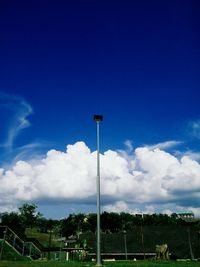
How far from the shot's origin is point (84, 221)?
180 metres

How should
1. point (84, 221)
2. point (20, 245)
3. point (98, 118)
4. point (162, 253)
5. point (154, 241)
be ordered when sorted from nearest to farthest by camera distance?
point (98, 118) → point (162, 253) → point (20, 245) → point (154, 241) → point (84, 221)

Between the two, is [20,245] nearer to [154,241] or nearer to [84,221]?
[154,241]

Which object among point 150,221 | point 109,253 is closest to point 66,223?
point 150,221

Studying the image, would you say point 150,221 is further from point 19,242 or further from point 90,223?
point 19,242

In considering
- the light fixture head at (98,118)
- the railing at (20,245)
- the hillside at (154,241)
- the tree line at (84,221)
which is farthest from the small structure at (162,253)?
the tree line at (84,221)

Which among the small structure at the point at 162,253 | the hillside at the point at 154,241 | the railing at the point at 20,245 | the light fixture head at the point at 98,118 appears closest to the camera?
the light fixture head at the point at 98,118

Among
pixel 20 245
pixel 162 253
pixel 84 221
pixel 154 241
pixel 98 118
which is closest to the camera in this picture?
pixel 98 118

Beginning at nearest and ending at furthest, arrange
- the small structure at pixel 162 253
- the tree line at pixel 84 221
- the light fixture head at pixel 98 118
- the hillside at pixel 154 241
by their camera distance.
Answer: the light fixture head at pixel 98 118 → the small structure at pixel 162 253 → the hillside at pixel 154 241 → the tree line at pixel 84 221

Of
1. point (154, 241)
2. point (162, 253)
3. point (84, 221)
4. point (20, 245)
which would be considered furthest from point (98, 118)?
point (84, 221)

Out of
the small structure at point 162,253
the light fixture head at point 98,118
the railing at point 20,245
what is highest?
the light fixture head at point 98,118

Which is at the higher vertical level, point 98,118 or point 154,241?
point 98,118

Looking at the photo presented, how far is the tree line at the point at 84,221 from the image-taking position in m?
175

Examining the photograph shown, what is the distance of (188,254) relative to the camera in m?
57.7

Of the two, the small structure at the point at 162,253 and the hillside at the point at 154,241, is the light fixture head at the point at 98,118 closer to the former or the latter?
the small structure at the point at 162,253
